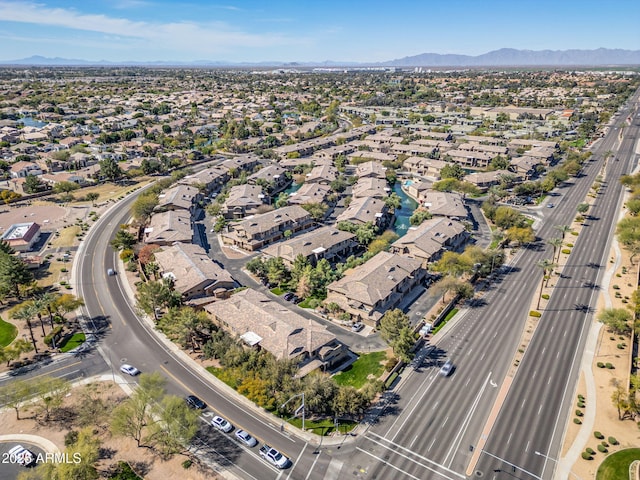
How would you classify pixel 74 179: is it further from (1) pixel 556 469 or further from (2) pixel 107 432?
(1) pixel 556 469

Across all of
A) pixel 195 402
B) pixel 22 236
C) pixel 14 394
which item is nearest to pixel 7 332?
pixel 14 394

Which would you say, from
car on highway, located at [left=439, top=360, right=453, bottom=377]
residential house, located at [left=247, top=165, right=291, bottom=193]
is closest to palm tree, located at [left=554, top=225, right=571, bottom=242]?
car on highway, located at [left=439, top=360, right=453, bottom=377]

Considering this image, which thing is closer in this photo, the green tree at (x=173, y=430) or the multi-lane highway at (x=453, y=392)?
the green tree at (x=173, y=430)

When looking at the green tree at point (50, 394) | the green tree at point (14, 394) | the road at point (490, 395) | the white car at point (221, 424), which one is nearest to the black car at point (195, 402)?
the white car at point (221, 424)

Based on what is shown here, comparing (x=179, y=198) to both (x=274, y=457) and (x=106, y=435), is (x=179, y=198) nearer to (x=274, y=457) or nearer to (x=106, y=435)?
(x=106, y=435)

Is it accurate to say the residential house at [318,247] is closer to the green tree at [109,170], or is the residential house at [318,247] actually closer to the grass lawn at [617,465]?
the grass lawn at [617,465]

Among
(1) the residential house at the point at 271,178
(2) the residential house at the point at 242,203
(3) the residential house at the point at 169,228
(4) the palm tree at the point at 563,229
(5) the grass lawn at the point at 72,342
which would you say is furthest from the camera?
(1) the residential house at the point at 271,178

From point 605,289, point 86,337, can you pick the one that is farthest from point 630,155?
point 86,337
